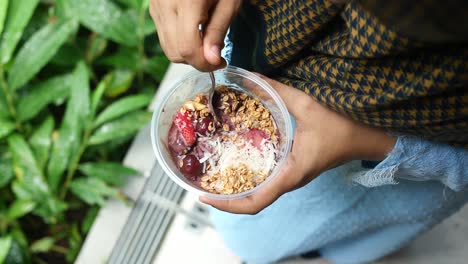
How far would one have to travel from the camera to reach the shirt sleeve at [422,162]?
22.8 inches

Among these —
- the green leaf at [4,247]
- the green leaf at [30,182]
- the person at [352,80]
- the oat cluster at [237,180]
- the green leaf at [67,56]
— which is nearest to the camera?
the person at [352,80]

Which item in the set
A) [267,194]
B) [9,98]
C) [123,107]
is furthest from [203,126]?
[9,98]

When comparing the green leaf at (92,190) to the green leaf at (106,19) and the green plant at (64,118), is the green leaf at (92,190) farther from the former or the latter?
the green leaf at (106,19)

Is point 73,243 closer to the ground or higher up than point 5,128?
closer to the ground

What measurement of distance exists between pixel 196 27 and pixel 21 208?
0.97 metres

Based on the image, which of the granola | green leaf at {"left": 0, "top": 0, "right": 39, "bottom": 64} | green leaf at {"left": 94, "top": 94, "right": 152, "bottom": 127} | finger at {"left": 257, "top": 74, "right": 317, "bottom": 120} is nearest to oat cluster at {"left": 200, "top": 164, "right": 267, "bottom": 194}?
the granola

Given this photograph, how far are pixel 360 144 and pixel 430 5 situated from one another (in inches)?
11.8

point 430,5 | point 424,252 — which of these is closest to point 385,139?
point 430,5

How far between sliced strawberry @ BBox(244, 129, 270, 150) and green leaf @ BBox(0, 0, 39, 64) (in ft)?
2.87

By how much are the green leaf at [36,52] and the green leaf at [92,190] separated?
32cm

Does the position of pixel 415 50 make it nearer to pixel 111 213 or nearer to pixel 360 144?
pixel 360 144

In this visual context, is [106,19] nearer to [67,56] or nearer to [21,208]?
[67,56]

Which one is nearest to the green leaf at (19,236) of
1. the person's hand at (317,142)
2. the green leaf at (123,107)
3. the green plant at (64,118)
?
the green plant at (64,118)

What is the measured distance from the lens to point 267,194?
61 cm
